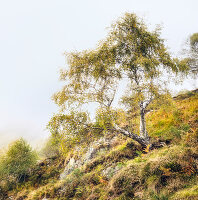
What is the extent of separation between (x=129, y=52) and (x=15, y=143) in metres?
26.6

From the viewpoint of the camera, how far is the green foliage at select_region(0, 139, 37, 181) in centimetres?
2180

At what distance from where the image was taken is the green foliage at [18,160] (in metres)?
21.8

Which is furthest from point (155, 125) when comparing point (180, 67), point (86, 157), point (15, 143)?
point (15, 143)

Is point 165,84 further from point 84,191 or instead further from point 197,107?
point 84,191

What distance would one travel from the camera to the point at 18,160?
22672 millimetres

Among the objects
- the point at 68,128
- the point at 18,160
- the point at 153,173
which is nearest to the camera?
the point at 153,173

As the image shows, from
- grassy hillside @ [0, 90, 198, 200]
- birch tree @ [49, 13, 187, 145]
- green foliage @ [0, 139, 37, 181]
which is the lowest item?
green foliage @ [0, 139, 37, 181]

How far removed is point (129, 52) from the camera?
34.5ft

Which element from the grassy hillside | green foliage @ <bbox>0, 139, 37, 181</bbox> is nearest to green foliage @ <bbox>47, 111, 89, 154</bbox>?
the grassy hillside

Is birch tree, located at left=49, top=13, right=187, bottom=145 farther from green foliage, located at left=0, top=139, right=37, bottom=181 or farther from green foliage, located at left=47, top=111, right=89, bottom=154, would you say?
green foliage, located at left=0, top=139, right=37, bottom=181

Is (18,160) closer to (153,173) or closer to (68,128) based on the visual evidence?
(68,128)

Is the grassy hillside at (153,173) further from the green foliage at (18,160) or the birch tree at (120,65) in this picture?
the green foliage at (18,160)

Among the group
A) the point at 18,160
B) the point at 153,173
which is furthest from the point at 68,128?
the point at 18,160

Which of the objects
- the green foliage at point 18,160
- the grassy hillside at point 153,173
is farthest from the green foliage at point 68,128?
the green foliage at point 18,160
